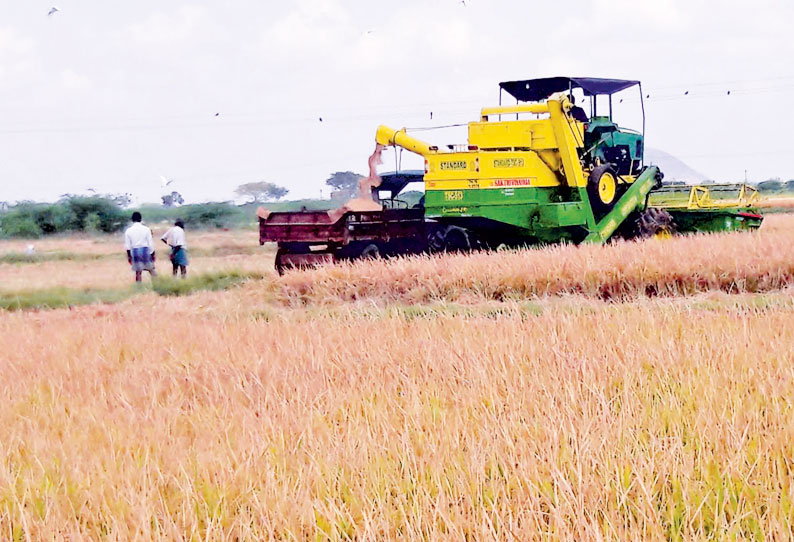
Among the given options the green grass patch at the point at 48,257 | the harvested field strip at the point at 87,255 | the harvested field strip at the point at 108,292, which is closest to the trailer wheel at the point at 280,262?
the harvested field strip at the point at 108,292

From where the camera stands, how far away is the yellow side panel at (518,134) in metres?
14.8

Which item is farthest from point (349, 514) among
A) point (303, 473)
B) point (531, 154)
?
point (531, 154)

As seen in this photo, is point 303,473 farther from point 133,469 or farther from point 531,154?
point 531,154

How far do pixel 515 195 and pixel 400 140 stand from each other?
2531mm

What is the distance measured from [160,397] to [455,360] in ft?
5.68

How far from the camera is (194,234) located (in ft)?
Result: 135

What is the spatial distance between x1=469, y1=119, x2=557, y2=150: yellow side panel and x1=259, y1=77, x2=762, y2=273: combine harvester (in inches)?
0.6

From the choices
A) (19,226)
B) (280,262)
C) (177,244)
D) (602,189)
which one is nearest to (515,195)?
(602,189)

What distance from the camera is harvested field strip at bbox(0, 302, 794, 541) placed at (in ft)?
10.4

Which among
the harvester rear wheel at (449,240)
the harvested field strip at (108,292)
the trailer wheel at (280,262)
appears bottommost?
the harvested field strip at (108,292)

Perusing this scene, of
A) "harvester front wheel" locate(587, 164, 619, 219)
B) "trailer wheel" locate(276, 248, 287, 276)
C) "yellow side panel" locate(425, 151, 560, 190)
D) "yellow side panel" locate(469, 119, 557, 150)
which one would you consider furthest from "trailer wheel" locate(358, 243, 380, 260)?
"harvester front wheel" locate(587, 164, 619, 219)

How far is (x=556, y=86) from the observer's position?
14953 millimetres

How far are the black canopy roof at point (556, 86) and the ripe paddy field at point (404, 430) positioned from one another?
7513 mm

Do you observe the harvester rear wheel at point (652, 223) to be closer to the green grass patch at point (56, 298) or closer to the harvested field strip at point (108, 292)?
the harvested field strip at point (108, 292)
